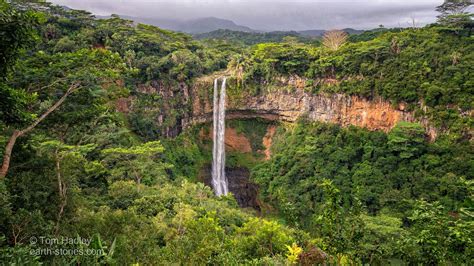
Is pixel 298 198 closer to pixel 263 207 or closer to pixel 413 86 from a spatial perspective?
pixel 263 207

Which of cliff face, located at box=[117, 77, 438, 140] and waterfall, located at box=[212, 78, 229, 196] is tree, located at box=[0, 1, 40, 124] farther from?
waterfall, located at box=[212, 78, 229, 196]

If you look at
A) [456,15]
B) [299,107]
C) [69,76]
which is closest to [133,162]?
[69,76]

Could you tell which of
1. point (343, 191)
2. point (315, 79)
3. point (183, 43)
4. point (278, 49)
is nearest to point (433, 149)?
point (343, 191)

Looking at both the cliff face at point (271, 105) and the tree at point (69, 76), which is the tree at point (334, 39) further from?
the tree at point (69, 76)

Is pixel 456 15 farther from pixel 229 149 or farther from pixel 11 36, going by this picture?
pixel 11 36

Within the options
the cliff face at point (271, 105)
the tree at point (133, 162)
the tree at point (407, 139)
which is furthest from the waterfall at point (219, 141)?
the tree at point (407, 139)

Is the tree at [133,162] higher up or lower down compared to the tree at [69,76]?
lower down
